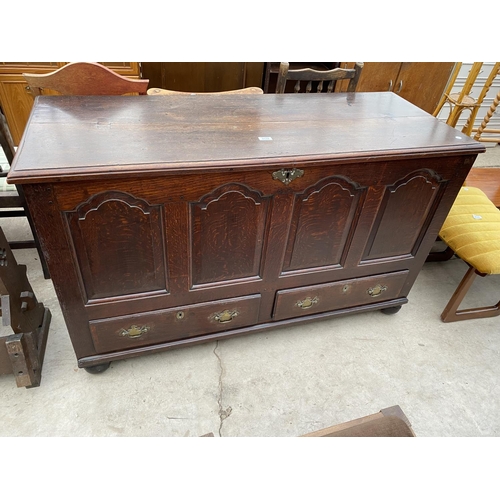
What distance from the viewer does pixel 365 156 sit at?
125 cm

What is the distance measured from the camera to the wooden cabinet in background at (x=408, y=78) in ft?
9.76

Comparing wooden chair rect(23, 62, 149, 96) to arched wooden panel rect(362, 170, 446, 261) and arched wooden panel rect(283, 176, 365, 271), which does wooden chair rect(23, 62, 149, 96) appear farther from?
arched wooden panel rect(362, 170, 446, 261)

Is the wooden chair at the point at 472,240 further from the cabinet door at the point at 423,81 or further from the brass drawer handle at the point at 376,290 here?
the cabinet door at the point at 423,81

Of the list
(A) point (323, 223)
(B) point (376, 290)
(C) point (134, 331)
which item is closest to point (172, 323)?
(C) point (134, 331)

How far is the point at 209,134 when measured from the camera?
1.28 m

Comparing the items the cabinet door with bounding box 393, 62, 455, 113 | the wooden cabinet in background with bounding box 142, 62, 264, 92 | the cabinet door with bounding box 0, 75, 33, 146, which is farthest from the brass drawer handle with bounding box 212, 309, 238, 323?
the wooden cabinet in background with bounding box 142, 62, 264, 92

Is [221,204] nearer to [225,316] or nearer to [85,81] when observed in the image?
[225,316]

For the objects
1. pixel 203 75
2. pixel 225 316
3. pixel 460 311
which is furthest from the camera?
pixel 203 75

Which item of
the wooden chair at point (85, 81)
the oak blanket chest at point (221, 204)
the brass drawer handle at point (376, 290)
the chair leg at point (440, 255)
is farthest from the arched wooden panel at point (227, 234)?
the chair leg at point (440, 255)

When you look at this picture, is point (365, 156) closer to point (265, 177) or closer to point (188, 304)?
point (265, 177)

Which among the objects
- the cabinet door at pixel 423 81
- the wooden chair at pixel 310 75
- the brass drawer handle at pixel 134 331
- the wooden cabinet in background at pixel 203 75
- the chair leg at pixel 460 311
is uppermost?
the wooden chair at pixel 310 75

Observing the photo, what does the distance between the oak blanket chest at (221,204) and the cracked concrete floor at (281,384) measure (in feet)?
0.53

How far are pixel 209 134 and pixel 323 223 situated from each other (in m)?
0.54

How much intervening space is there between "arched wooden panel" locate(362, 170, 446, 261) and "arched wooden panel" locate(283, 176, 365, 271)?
131 mm
